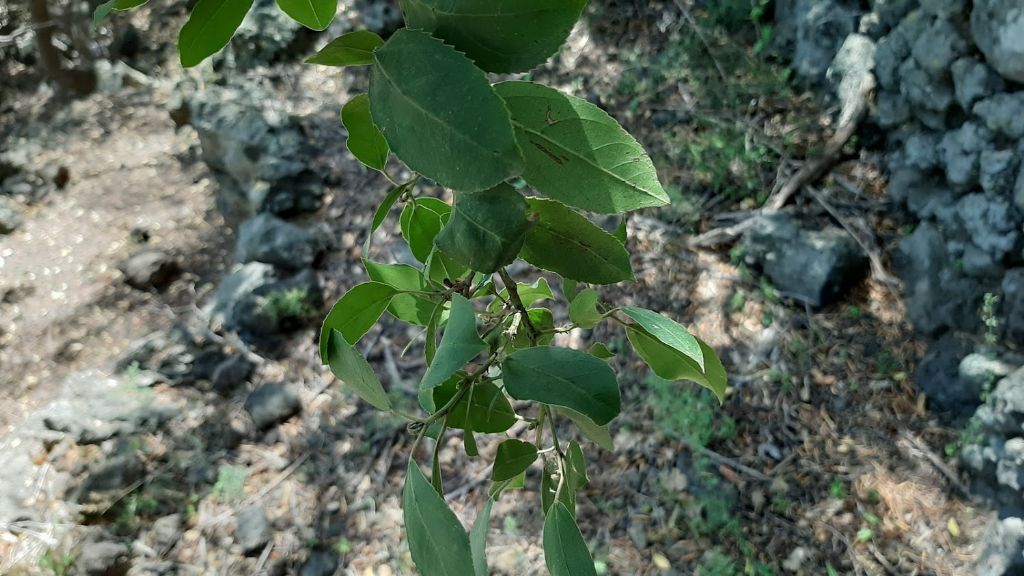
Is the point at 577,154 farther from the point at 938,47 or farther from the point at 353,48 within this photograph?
the point at 938,47

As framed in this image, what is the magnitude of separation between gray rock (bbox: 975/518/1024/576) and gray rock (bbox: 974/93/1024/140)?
3.65 feet

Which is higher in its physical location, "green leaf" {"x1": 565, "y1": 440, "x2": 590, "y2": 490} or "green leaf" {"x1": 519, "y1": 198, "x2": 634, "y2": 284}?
"green leaf" {"x1": 519, "y1": 198, "x2": 634, "y2": 284}

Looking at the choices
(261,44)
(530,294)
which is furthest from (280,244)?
(530,294)

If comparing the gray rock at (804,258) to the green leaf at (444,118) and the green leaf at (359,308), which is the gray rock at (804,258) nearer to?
the green leaf at (359,308)

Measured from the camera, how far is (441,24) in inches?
14.4

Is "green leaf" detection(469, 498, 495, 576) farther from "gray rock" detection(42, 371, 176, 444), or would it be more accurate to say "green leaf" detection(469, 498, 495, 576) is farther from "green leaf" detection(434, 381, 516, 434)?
"gray rock" detection(42, 371, 176, 444)

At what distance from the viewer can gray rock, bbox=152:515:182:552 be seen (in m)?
2.17

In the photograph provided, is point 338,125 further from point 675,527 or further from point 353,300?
point 353,300

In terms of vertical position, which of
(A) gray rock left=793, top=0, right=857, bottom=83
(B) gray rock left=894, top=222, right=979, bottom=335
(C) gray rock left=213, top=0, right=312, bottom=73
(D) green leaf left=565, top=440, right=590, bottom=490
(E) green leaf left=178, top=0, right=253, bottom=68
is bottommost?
(C) gray rock left=213, top=0, right=312, bottom=73

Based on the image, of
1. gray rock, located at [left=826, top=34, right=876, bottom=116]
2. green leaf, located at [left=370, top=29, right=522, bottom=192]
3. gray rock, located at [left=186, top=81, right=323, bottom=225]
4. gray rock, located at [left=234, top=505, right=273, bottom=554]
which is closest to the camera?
green leaf, located at [left=370, top=29, right=522, bottom=192]

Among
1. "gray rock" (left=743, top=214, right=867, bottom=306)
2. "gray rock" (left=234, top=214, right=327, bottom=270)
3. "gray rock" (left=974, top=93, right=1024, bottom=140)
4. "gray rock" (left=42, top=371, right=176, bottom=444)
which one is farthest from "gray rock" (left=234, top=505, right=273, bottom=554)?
"gray rock" (left=974, top=93, right=1024, bottom=140)

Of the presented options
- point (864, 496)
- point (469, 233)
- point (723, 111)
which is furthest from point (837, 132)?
point (469, 233)

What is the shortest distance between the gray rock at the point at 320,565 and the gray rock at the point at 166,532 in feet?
1.43

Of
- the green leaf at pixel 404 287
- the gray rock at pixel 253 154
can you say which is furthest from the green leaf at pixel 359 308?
the gray rock at pixel 253 154
